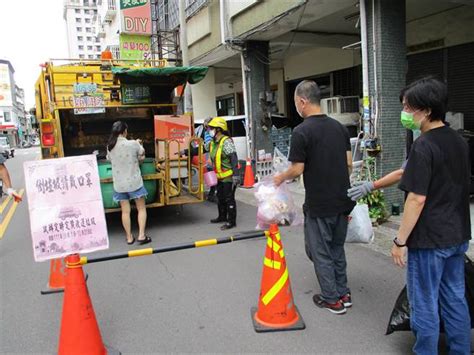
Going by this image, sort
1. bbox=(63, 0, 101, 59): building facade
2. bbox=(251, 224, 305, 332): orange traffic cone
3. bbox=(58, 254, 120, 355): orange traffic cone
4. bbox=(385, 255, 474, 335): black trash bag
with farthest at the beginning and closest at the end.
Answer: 1. bbox=(63, 0, 101, 59): building facade
2. bbox=(251, 224, 305, 332): orange traffic cone
3. bbox=(58, 254, 120, 355): orange traffic cone
4. bbox=(385, 255, 474, 335): black trash bag

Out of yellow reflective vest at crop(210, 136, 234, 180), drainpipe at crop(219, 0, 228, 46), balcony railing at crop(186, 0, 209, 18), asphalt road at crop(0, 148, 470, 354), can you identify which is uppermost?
balcony railing at crop(186, 0, 209, 18)

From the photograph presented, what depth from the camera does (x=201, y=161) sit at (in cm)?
695

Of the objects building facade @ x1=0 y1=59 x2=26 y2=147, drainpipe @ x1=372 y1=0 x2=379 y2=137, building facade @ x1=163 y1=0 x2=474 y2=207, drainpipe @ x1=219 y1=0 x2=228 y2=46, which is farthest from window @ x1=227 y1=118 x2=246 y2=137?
building facade @ x1=0 y1=59 x2=26 y2=147

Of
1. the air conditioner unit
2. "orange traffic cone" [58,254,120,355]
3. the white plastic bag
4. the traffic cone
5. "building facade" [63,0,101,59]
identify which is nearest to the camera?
"orange traffic cone" [58,254,120,355]

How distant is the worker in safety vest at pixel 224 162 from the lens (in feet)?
21.7

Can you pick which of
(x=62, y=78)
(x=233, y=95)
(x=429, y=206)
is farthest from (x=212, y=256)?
(x=233, y=95)

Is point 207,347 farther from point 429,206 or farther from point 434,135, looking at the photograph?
point 434,135

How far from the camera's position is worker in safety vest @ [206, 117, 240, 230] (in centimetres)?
663

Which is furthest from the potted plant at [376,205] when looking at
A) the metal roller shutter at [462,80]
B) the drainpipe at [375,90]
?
the metal roller shutter at [462,80]

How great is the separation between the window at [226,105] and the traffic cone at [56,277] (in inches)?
675

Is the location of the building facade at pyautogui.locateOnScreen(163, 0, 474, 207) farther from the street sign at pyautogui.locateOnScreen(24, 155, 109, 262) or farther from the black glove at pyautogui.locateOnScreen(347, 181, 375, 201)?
the street sign at pyautogui.locateOnScreen(24, 155, 109, 262)

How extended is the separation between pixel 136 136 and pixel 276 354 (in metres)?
6.21

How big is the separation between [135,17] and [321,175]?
12358mm

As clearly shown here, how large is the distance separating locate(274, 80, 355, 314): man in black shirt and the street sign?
5.12 feet
